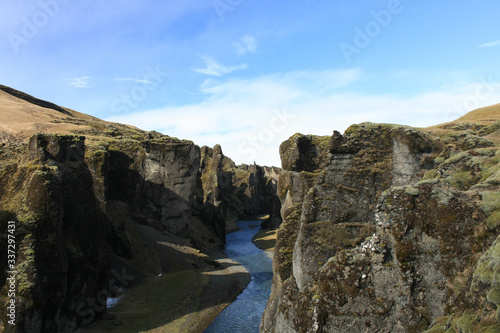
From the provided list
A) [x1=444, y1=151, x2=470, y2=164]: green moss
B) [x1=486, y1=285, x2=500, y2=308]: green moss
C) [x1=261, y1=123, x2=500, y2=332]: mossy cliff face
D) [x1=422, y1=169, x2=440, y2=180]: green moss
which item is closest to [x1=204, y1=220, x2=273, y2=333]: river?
[x1=261, y1=123, x2=500, y2=332]: mossy cliff face

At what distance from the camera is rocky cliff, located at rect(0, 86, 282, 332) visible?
23.3 meters

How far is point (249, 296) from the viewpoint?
4197cm

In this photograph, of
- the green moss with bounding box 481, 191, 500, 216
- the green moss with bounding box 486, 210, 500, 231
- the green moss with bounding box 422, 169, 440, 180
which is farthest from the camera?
the green moss with bounding box 422, 169, 440, 180

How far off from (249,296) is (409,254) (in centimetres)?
3407

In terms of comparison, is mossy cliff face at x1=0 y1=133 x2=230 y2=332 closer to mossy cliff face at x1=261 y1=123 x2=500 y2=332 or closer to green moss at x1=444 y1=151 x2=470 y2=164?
mossy cliff face at x1=261 y1=123 x2=500 y2=332

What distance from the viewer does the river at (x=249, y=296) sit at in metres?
32.9

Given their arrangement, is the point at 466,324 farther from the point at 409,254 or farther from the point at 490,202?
the point at 490,202

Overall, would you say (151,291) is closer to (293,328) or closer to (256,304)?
(256,304)

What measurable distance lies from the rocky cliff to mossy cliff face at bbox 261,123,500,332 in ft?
52.0

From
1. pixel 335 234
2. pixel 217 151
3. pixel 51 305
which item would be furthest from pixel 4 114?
pixel 335 234

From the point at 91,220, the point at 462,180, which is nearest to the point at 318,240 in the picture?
the point at 462,180

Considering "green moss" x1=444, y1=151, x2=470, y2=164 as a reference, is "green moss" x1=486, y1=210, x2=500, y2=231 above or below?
below

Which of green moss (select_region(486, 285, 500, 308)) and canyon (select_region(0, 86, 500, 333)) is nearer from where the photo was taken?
green moss (select_region(486, 285, 500, 308))

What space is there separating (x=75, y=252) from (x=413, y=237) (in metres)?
25.4
